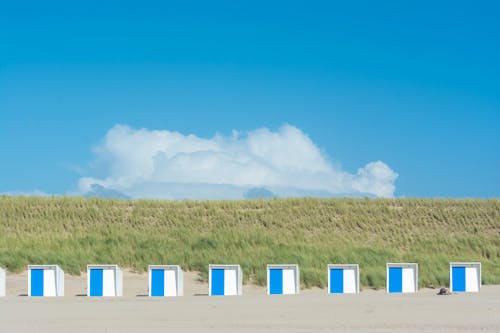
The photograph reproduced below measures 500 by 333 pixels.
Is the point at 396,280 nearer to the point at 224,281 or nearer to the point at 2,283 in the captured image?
the point at 224,281

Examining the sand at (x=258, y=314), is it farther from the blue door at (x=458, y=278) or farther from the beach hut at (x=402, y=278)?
the beach hut at (x=402, y=278)

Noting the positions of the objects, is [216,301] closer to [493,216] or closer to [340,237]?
[340,237]

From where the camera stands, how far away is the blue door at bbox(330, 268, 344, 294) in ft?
79.4

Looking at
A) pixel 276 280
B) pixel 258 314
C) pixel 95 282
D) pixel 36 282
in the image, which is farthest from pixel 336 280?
pixel 36 282

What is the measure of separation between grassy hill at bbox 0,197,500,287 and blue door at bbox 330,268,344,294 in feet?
12.8

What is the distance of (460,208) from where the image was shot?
1817 inches

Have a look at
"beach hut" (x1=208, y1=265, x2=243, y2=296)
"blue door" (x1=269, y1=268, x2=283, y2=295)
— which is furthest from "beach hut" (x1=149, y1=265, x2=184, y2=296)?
"blue door" (x1=269, y1=268, x2=283, y2=295)

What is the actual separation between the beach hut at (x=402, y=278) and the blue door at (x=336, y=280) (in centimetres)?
121

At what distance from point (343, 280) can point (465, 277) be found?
316 centimetres

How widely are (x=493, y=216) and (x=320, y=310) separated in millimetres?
28920

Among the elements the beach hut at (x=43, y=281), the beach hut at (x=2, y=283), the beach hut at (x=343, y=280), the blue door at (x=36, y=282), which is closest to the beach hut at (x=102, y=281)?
the beach hut at (x=43, y=281)

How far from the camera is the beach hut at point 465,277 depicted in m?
24.5

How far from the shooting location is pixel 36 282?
938 inches

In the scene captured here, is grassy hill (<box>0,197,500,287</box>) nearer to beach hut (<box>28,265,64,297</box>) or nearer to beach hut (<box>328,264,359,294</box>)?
beach hut (<box>328,264,359,294</box>)
